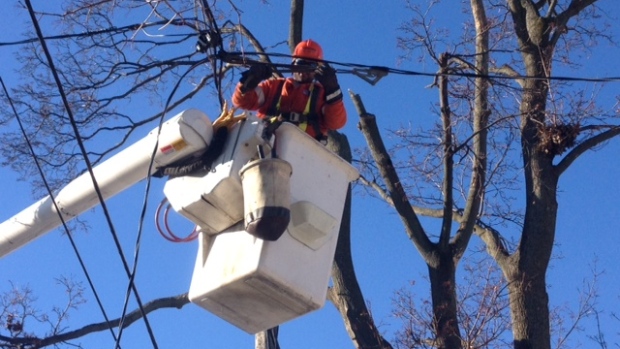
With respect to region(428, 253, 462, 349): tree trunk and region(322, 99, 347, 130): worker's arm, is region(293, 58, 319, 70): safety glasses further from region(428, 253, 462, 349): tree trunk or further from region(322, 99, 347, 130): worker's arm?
region(428, 253, 462, 349): tree trunk

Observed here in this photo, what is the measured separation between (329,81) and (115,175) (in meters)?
1.40

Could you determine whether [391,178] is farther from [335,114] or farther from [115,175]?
[115,175]

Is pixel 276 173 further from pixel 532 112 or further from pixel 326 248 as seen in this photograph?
pixel 532 112

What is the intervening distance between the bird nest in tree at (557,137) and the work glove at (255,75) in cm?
353

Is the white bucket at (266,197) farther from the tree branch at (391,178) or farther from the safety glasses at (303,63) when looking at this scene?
the tree branch at (391,178)

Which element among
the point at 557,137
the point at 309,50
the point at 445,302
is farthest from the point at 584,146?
the point at 309,50

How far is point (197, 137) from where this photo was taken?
17.1 ft

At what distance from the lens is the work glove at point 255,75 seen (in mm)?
6148

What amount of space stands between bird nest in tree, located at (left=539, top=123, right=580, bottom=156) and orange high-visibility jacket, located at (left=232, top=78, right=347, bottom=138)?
3172mm

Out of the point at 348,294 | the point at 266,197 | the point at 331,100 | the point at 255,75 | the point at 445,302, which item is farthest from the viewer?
the point at 348,294

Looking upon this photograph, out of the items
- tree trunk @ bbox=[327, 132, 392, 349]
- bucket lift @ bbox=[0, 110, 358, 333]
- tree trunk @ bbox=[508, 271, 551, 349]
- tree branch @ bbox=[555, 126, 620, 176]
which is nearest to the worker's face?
bucket lift @ bbox=[0, 110, 358, 333]

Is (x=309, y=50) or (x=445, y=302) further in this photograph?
(x=445, y=302)

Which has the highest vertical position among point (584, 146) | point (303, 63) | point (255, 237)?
point (584, 146)

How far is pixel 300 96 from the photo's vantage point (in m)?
6.40
